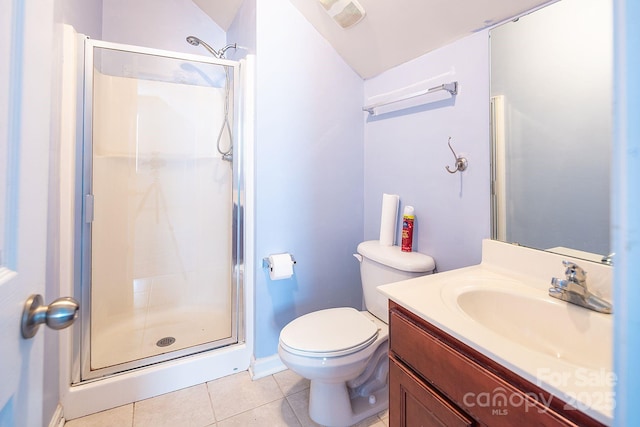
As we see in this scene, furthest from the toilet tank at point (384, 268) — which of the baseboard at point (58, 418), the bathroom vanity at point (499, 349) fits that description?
the baseboard at point (58, 418)

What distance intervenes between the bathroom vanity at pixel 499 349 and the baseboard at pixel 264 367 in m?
0.90

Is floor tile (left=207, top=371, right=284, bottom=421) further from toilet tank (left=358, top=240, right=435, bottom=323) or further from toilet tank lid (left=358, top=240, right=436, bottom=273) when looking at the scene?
toilet tank lid (left=358, top=240, right=436, bottom=273)

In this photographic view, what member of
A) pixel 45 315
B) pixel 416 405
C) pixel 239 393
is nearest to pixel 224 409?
pixel 239 393

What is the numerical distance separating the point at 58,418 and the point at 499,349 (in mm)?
1805

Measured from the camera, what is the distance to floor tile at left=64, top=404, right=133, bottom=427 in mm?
1306

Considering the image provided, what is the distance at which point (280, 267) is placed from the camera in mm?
1568

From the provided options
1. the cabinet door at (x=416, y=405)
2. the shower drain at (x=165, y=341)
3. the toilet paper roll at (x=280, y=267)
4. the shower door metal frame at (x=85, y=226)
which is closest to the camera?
the cabinet door at (x=416, y=405)

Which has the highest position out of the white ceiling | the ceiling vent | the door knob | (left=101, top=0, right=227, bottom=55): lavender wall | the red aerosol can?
(left=101, top=0, right=227, bottom=55): lavender wall

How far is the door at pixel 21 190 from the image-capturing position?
15.4 inches

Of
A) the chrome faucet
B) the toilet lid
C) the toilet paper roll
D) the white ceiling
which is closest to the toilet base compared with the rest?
the toilet lid

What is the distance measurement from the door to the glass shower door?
1201mm

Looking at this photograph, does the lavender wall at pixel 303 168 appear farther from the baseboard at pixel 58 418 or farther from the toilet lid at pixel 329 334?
the baseboard at pixel 58 418

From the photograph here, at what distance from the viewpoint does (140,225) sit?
6.17ft

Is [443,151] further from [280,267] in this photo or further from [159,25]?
[159,25]
